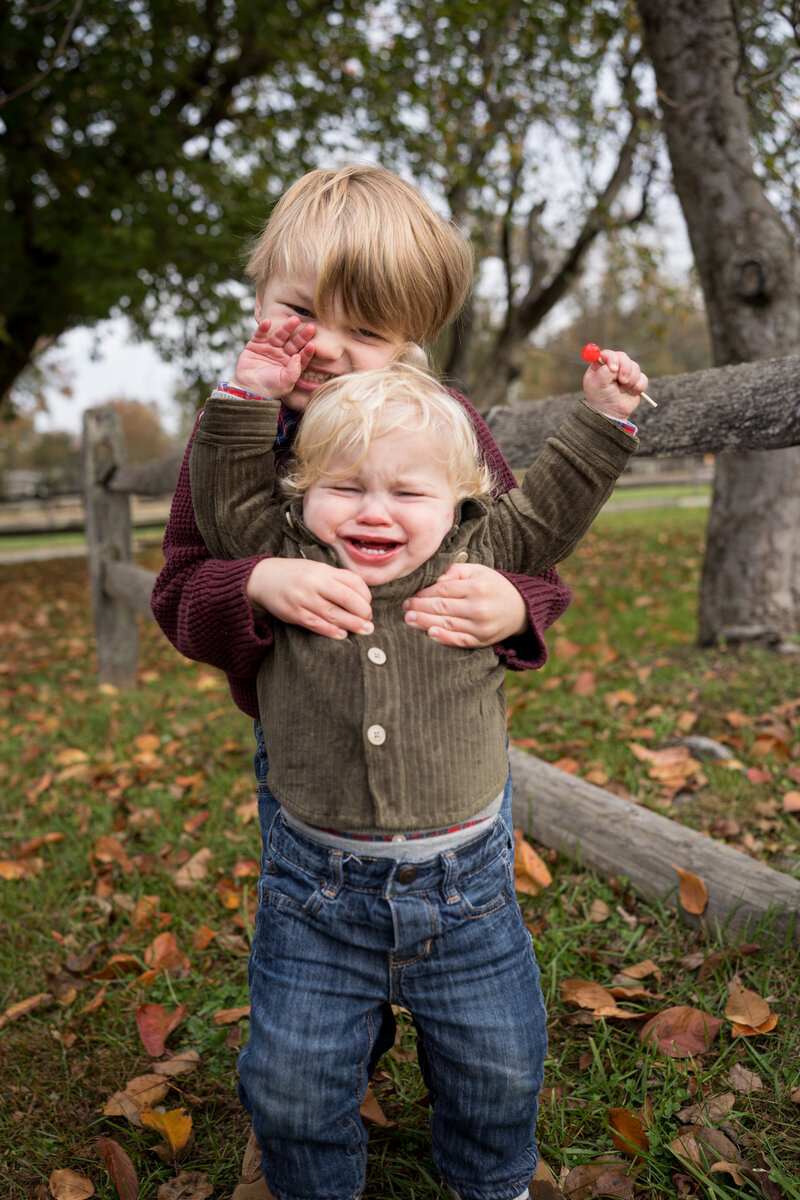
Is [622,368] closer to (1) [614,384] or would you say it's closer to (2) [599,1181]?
(1) [614,384]

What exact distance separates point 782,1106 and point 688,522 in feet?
40.2

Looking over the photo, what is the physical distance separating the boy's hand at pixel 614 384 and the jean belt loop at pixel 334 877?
936 mm

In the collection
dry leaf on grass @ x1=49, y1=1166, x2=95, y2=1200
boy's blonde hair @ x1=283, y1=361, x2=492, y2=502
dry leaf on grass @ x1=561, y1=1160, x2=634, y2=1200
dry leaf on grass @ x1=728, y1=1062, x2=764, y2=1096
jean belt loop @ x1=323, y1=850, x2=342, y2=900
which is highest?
boy's blonde hair @ x1=283, y1=361, x2=492, y2=502

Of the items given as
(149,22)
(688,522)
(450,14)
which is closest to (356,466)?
(450,14)

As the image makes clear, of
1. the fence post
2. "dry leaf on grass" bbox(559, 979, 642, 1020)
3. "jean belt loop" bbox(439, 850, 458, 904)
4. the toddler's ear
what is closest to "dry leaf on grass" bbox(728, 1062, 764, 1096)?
"dry leaf on grass" bbox(559, 979, 642, 1020)

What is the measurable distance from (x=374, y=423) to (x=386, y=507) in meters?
0.14

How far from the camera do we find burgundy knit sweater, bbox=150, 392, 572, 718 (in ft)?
5.11

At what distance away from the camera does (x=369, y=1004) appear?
5.05 feet

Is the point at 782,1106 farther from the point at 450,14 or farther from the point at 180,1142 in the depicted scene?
the point at 450,14

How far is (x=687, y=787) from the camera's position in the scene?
3219 mm

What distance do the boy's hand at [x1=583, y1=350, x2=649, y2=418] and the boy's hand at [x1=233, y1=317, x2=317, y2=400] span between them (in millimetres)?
520

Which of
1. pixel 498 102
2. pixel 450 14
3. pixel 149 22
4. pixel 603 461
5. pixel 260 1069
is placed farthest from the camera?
pixel 149 22

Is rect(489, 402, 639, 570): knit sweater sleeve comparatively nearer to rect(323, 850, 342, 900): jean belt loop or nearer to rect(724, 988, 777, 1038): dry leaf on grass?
rect(323, 850, 342, 900): jean belt loop

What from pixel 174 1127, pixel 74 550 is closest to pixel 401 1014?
pixel 174 1127
